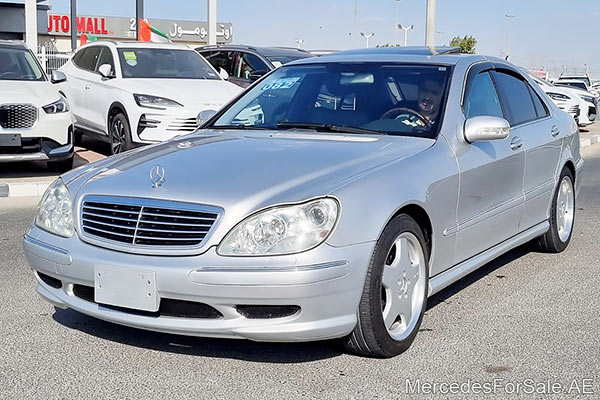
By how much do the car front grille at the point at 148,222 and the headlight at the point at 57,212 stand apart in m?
0.14

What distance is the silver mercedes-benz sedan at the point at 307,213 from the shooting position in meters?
3.77

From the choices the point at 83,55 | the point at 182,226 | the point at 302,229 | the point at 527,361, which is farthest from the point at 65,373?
the point at 83,55

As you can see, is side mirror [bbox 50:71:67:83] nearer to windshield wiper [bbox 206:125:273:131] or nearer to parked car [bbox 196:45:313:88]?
parked car [bbox 196:45:313:88]

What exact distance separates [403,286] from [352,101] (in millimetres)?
1403

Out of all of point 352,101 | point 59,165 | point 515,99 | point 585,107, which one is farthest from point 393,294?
point 585,107

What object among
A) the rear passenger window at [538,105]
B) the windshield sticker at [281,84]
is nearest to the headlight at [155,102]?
the windshield sticker at [281,84]

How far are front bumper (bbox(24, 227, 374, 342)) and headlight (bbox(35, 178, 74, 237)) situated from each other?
0.26 meters

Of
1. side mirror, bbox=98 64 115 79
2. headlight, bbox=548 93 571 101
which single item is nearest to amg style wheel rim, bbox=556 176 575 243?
side mirror, bbox=98 64 115 79

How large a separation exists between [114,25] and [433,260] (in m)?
63.6

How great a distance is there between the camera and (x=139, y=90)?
1110 cm

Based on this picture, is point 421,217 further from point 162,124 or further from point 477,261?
point 162,124

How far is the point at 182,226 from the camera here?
151 inches

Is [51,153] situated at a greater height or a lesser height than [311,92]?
lesser

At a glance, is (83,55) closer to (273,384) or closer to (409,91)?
(409,91)
